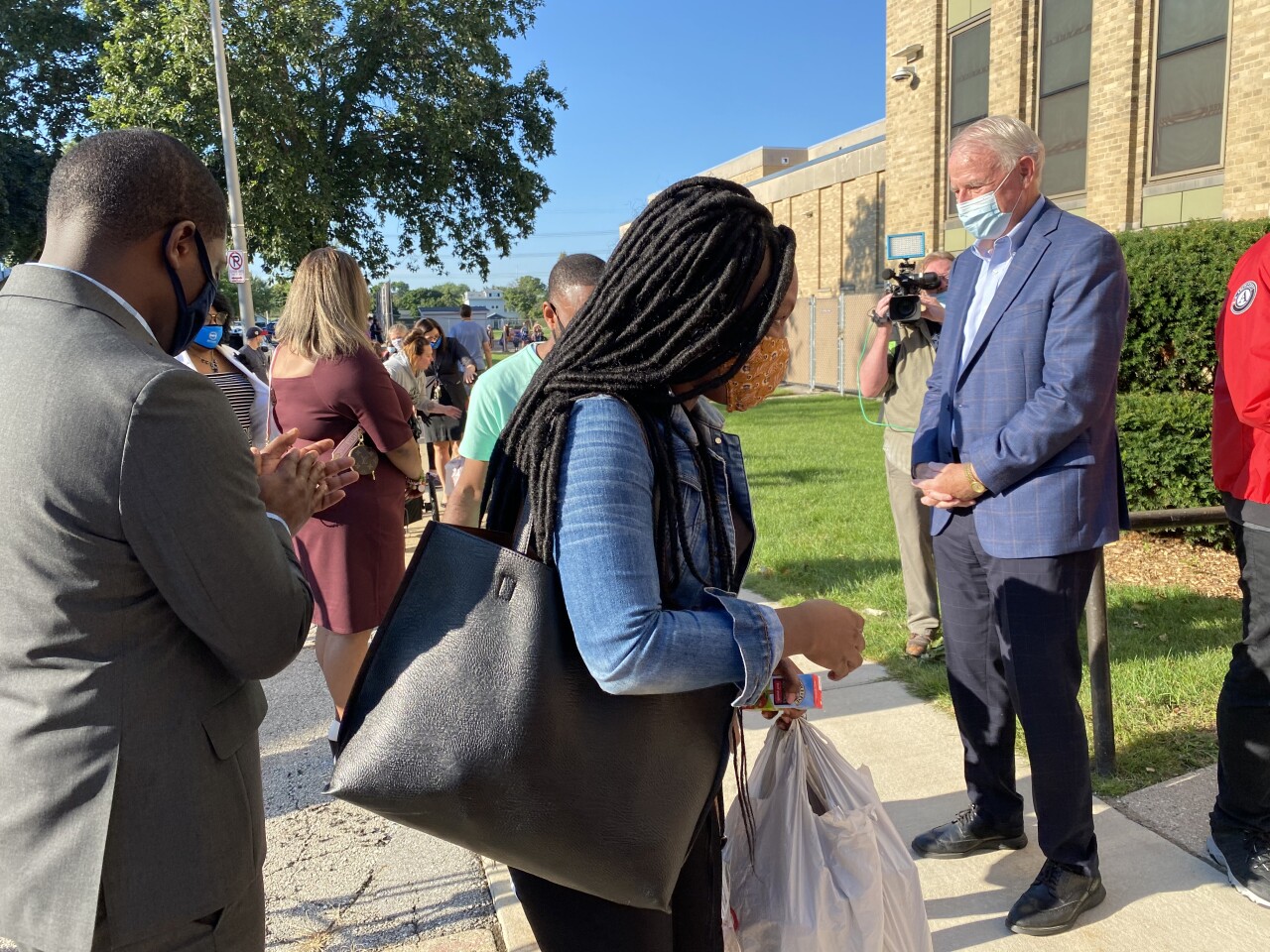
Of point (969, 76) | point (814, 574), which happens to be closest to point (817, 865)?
point (814, 574)

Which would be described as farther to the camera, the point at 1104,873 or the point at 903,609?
the point at 903,609

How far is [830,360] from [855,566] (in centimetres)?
1707

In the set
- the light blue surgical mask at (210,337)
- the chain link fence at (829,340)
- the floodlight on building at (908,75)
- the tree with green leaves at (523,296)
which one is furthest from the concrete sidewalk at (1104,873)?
the tree with green leaves at (523,296)

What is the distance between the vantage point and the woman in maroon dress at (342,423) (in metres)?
3.84

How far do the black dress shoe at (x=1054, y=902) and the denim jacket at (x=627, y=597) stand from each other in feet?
5.91

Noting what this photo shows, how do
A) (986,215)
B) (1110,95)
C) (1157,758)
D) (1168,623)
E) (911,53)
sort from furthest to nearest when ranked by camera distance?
(911,53) < (1110,95) < (1168,623) < (1157,758) < (986,215)

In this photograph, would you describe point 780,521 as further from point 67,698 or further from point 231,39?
point 231,39

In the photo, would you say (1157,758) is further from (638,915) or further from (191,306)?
(191,306)

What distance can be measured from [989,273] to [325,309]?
2.54 meters

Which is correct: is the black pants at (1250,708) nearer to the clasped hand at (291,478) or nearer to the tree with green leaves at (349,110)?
the clasped hand at (291,478)

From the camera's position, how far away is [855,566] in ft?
22.9

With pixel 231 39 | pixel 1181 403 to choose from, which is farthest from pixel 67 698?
pixel 231 39

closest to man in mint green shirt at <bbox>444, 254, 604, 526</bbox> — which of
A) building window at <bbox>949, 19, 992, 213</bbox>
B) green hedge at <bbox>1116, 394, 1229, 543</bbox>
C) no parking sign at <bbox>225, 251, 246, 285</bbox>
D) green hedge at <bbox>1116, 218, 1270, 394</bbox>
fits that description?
green hedge at <bbox>1116, 394, 1229, 543</bbox>

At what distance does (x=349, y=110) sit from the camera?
73.5 feet
